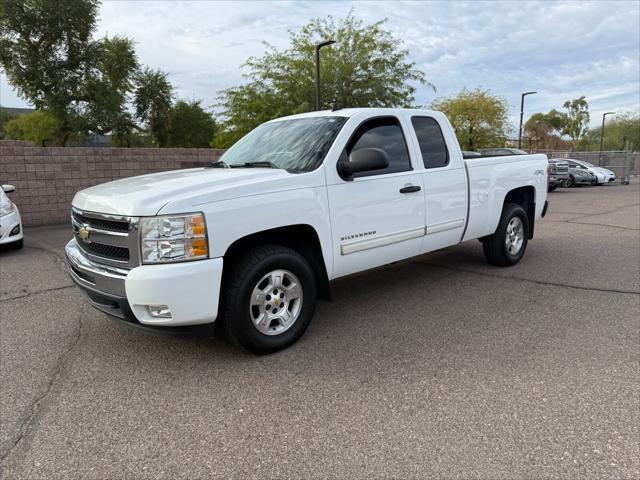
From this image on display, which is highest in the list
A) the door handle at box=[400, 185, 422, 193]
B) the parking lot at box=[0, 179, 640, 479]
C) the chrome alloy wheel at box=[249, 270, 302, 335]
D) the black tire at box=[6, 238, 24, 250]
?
the door handle at box=[400, 185, 422, 193]

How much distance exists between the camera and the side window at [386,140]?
448 cm

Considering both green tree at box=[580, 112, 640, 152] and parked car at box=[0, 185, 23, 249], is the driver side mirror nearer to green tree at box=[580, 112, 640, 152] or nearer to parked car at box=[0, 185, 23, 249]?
parked car at box=[0, 185, 23, 249]

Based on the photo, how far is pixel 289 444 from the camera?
106 inches

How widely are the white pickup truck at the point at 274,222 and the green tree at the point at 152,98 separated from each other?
27.8 metres

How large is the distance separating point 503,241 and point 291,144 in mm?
3261

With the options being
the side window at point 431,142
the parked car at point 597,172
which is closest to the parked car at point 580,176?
the parked car at point 597,172

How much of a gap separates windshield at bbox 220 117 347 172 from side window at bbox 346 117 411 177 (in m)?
0.22

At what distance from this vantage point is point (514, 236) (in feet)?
21.5

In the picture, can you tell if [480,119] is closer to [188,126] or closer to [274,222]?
[188,126]

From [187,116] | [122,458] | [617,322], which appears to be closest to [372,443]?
[122,458]

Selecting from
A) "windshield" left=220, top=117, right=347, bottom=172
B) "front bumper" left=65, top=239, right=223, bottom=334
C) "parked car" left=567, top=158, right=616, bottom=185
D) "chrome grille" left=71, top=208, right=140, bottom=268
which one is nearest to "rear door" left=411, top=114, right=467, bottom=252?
"windshield" left=220, top=117, right=347, bottom=172

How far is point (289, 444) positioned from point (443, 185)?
328cm

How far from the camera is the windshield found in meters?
4.19

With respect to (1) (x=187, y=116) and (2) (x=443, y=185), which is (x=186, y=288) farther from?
(1) (x=187, y=116)
